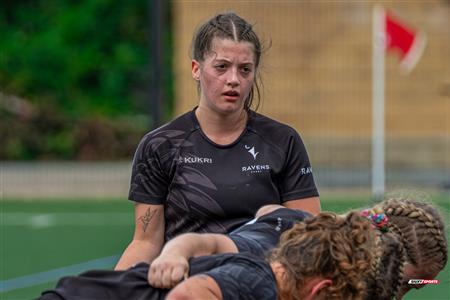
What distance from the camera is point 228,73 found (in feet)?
16.4

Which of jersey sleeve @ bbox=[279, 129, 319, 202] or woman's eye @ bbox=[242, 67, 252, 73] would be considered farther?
jersey sleeve @ bbox=[279, 129, 319, 202]

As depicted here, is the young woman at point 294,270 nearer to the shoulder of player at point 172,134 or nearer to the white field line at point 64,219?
the shoulder of player at point 172,134

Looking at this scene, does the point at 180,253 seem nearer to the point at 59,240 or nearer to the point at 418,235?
the point at 418,235

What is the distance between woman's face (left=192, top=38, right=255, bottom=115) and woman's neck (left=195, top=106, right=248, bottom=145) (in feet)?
0.15

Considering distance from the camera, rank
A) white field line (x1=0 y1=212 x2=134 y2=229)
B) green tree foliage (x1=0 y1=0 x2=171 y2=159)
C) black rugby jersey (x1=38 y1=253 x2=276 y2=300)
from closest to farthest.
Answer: black rugby jersey (x1=38 y1=253 x2=276 y2=300), white field line (x1=0 y1=212 x2=134 y2=229), green tree foliage (x1=0 y1=0 x2=171 y2=159)

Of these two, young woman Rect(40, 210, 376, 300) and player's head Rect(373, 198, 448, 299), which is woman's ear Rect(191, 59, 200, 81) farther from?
young woman Rect(40, 210, 376, 300)

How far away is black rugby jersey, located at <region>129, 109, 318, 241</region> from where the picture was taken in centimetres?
507

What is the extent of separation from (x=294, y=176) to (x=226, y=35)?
0.64 metres

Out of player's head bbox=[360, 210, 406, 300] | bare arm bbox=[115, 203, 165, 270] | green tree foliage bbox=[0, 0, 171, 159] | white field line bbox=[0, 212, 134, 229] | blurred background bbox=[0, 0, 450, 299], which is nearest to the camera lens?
player's head bbox=[360, 210, 406, 300]

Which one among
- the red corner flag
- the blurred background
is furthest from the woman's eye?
the red corner flag

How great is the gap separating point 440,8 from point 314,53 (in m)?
2.21

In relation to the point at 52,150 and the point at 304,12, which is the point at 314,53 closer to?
the point at 304,12

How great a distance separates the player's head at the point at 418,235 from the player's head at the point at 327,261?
1.31 ft

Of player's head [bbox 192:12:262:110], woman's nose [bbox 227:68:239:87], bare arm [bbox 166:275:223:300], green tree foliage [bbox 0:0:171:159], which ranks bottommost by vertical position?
green tree foliage [bbox 0:0:171:159]
